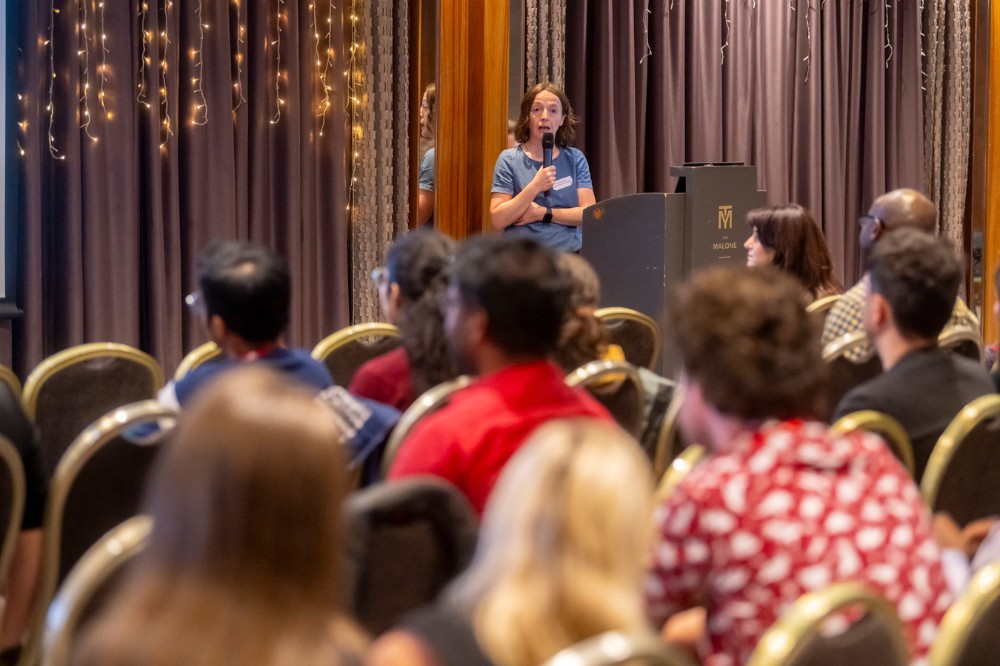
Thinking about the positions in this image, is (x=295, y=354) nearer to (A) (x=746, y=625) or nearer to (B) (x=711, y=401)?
(B) (x=711, y=401)

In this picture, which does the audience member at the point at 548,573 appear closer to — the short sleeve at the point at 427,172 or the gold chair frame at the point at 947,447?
the gold chair frame at the point at 947,447

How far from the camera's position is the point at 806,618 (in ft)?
4.12

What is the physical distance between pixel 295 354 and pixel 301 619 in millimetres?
1428

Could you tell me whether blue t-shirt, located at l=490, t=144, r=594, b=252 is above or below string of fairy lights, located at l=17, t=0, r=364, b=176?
below

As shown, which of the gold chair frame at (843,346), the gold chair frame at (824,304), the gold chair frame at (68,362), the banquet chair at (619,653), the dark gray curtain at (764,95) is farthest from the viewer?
the dark gray curtain at (764,95)

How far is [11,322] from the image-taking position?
5496 millimetres

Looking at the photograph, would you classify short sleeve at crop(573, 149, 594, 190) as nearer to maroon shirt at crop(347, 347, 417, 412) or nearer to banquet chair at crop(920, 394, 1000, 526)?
maroon shirt at crop(347, 347, 417, 412)

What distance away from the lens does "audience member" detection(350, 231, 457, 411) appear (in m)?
2.81

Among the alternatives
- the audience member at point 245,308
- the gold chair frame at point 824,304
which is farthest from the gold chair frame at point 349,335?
the gold chair frame at point 824,304

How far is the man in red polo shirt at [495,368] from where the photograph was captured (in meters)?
2.00

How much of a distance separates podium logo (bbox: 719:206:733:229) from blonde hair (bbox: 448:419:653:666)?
4.54 m

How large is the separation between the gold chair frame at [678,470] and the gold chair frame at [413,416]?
0.50 m

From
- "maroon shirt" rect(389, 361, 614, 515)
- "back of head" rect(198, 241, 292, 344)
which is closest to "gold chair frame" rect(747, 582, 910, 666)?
"maroon shirt" rect(389, 361, 614, 515)

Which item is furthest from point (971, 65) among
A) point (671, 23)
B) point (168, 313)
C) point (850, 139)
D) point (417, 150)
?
point (168, 313)
